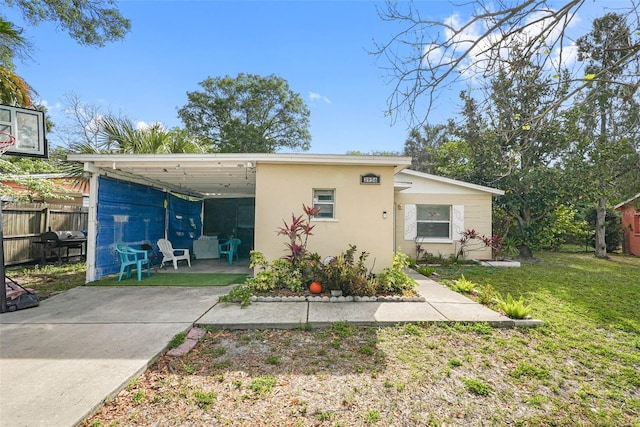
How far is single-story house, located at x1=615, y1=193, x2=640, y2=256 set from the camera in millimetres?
13977

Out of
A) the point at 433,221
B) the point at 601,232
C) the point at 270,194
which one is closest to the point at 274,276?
the point at 270,194

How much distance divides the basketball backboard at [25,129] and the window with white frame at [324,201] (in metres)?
4.83

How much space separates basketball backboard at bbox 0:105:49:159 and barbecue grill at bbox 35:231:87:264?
4609 millimetres

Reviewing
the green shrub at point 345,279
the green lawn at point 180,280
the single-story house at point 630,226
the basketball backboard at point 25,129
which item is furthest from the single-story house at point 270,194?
the single-story house at point 630,226

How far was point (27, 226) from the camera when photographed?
8188mm

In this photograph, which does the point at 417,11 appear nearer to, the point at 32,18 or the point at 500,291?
the point at 500,291

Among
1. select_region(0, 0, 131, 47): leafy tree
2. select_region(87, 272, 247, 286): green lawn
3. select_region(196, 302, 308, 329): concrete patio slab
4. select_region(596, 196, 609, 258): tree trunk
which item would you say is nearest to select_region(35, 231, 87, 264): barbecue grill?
select_region(87, 272, 247, 286): green lawn

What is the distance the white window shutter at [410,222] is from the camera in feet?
34.8

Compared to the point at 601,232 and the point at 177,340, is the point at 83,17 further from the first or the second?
the point at 601,232

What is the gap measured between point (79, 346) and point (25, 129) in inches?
157

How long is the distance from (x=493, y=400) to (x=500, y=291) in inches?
175

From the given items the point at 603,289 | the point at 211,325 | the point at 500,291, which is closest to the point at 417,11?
the point at 211,325

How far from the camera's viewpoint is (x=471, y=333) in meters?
3.97

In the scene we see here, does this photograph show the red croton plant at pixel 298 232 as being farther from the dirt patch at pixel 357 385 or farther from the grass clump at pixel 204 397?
the grass clump at pixel 204 397
